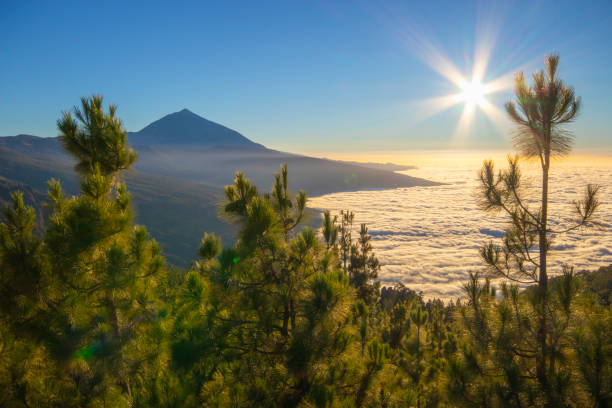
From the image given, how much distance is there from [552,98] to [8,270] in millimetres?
8197

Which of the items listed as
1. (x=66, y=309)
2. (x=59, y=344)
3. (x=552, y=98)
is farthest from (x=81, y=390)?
(x=552, y=98)

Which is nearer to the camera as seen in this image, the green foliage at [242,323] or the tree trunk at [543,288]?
the green foliage at [242,323]

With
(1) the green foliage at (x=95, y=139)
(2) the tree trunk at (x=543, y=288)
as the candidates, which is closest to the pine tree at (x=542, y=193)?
(2) the tree trunk at (x=543, y=288)

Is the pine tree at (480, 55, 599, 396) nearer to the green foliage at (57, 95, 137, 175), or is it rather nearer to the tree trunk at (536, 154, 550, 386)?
the tree trunk at (536, 154, 550, 386)

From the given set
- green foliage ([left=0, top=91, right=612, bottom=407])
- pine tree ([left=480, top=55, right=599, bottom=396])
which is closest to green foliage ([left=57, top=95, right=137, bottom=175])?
green foliage ([left=0, top=91, right=612, bottom=407])

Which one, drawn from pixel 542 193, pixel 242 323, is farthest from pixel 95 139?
pixel 542 193

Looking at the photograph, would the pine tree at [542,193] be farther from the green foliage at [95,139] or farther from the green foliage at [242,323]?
the green foliage at [95,139]

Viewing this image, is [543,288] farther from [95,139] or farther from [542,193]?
[95,139]

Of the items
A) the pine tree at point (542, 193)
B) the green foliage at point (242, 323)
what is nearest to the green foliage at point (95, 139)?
the green foliage at point (242, 323)

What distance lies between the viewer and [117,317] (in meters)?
4.66

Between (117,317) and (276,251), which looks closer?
(276,251)

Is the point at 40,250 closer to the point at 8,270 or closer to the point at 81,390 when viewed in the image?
the point at 8,270

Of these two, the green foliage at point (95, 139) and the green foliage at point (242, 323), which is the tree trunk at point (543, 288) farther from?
the green foliage at point (95, 139)

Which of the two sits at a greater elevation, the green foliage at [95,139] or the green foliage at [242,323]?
the green foliage at [95,139]
